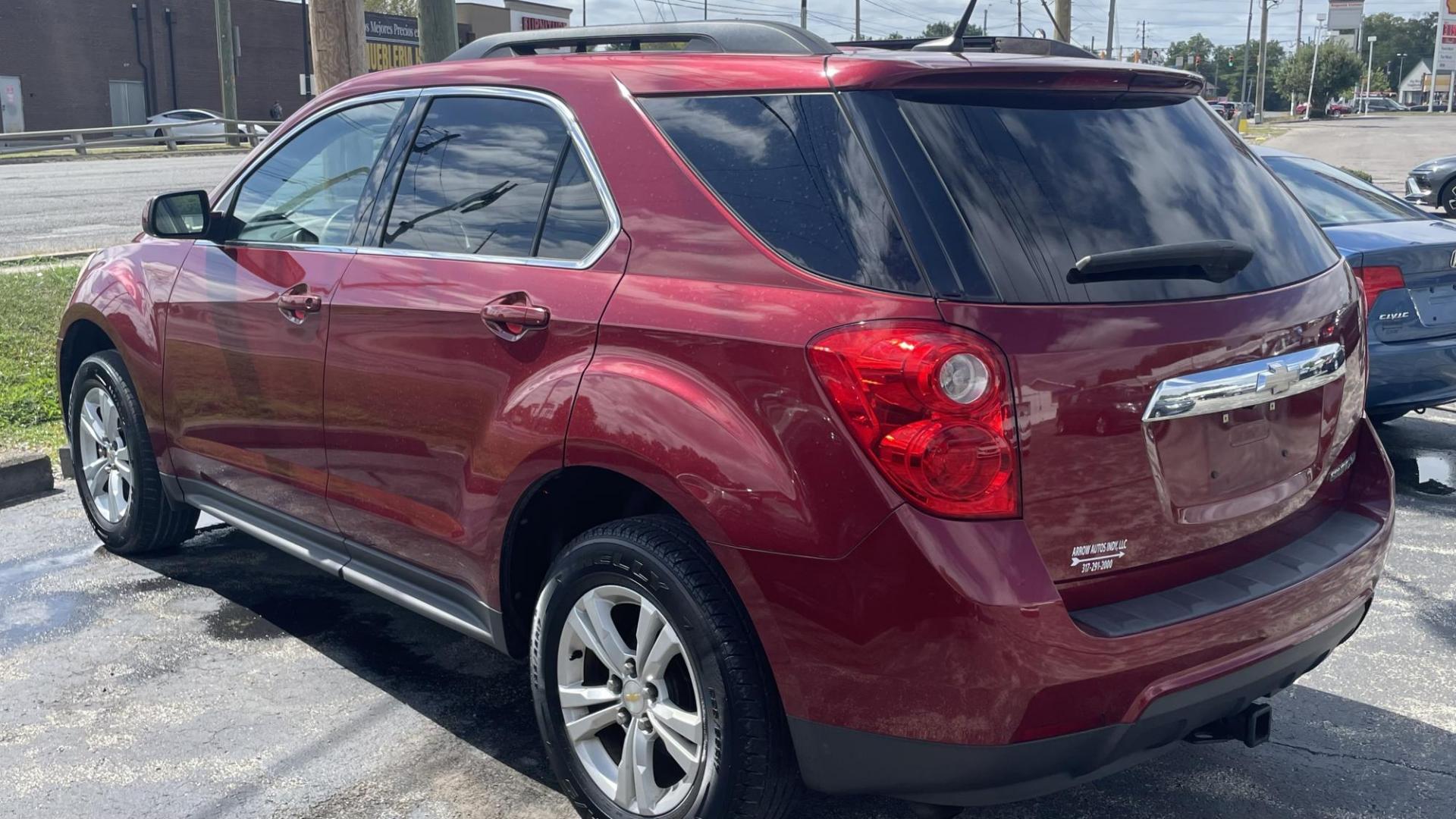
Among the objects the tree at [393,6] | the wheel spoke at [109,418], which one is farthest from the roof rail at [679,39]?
the tree at [393,6]

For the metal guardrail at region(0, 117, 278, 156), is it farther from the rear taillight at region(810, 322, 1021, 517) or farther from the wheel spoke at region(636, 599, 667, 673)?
the rear taillight at region(810, 322, 1021, 517)

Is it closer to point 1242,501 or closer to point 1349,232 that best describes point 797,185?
point 1242,501

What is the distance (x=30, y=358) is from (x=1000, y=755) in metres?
7.72

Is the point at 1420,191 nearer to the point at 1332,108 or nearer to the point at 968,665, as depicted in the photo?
the point at 968,665

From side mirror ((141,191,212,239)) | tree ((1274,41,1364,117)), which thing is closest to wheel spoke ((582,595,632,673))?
side mirror ((141,191,212,239))

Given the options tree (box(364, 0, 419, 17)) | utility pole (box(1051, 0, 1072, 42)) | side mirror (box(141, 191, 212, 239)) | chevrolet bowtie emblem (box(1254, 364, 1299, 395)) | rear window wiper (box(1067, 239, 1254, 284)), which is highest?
tree (box(364, 0, 419, 17))

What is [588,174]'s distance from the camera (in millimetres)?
3229

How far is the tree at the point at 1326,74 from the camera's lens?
105 meters

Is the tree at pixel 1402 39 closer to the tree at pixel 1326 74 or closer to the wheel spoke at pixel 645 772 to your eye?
the tree at pixel 1326 74

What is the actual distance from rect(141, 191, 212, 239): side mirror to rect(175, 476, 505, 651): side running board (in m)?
0.87

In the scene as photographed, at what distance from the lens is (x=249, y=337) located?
13.7 feet

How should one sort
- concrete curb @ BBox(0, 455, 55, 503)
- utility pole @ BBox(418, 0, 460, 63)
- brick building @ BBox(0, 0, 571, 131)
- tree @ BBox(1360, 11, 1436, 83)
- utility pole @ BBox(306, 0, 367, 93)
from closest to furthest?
concrete curb @ BBox(0, 455, 55, 503), utility pole @ BBox(418, 0, 460, 63), utility pole @ BBox(306, 0, 367, 93), brick building @ BBox(0, 0, 571, 131), tree @ BBox(1360, 11, 1436, 83)

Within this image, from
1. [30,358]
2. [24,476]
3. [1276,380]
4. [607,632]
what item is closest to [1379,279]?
[1276,380]

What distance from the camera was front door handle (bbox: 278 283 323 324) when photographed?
153 inches
